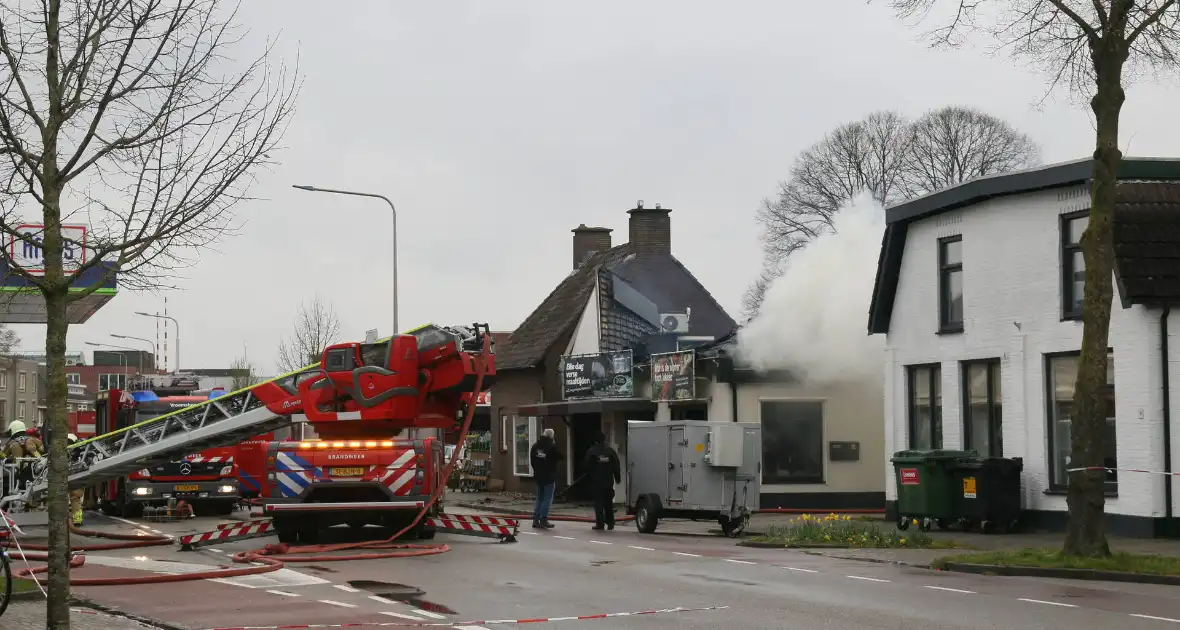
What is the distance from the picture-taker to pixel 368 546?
66.1 feet

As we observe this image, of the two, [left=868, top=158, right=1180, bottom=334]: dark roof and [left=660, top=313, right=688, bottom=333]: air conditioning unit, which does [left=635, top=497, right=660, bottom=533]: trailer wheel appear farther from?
[left=660, top=313, right=688, bottom=333]: air conditioning unit

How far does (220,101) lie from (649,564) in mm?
8467

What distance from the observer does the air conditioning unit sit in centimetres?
3822

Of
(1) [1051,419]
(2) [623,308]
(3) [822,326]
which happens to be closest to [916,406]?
(1) [1051,419]

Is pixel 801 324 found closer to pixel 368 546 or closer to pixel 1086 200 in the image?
pixel 1086 200

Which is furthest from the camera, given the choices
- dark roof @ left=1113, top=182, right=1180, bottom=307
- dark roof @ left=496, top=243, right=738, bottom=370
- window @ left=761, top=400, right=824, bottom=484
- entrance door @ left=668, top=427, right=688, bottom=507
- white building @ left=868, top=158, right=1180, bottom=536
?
dark roof @ left=496, top=243, right=738, bottom=370

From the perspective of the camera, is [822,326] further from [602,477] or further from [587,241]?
[587,241]

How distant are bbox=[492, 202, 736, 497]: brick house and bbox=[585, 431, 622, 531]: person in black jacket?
9981mm

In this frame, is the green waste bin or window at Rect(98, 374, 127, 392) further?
window at Rect(98, 374, 127, 392)

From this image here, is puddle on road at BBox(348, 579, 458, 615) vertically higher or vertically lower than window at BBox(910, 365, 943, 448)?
lower

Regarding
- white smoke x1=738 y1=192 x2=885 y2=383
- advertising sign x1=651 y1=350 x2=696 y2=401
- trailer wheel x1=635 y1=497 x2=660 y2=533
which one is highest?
white smoke x1=738 y1=192 x2=885 y2=383

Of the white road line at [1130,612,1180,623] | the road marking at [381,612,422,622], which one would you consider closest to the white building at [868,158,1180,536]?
A: the white road line at [1130,612,1180,623]

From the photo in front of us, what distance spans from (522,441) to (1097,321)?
84.5ft

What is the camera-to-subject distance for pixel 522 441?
41094mm
